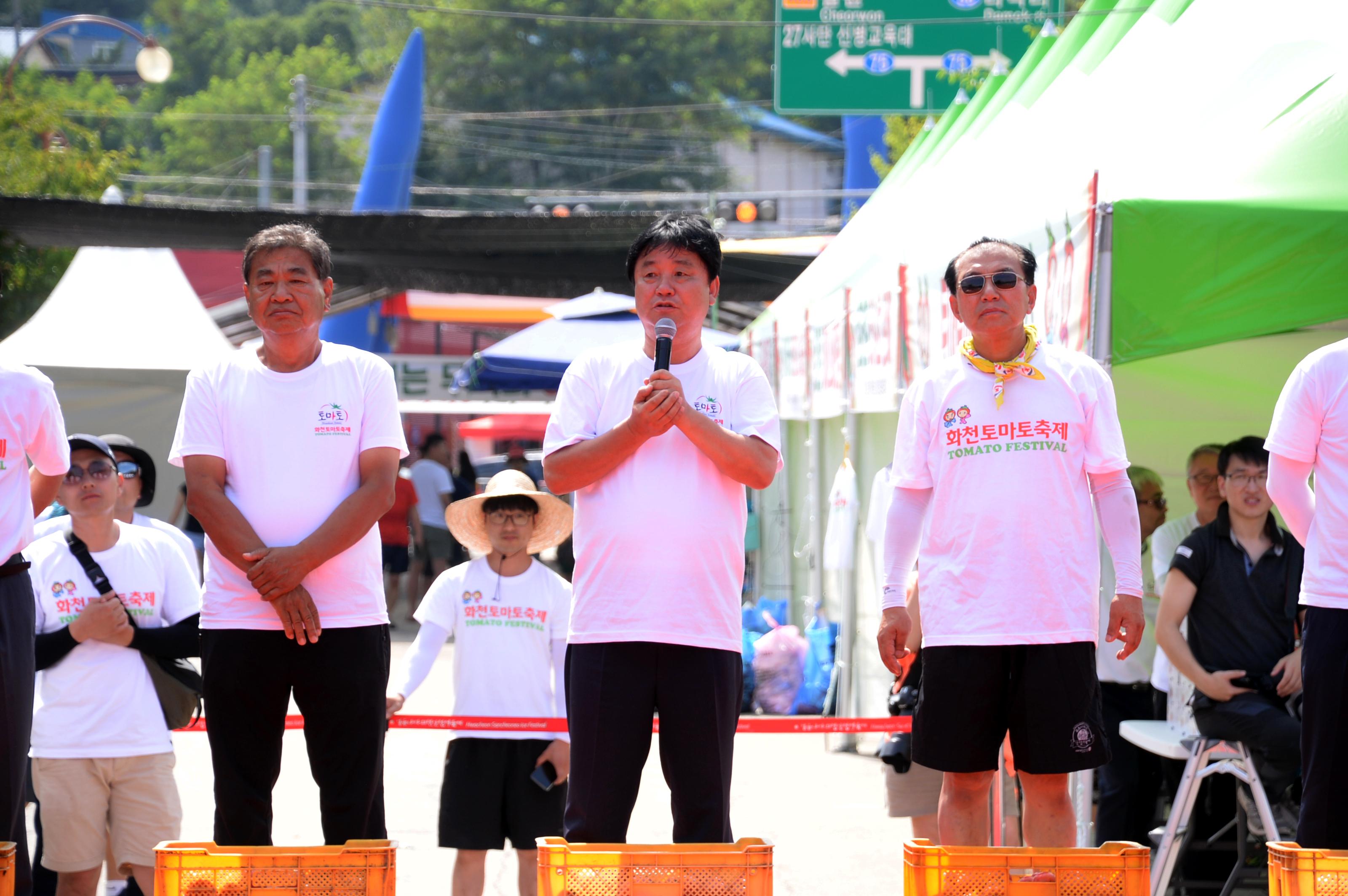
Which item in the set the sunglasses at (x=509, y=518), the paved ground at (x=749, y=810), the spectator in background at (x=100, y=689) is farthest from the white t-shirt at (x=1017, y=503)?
the paved ground at (x=749, y=810)

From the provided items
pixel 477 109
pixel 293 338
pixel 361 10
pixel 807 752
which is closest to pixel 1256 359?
pixel 807 752

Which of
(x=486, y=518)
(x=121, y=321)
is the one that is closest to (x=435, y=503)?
(x=121, y=321)

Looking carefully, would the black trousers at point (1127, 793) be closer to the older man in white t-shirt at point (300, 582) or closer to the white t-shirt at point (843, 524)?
the white t-shirt at point (843, 524)

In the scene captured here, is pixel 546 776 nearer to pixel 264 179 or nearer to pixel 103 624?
pixel 103 624

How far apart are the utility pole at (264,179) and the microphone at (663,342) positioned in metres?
38.5

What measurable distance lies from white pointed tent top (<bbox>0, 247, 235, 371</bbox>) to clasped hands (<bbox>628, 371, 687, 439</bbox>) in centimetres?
1049

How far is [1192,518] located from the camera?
6.31 meters

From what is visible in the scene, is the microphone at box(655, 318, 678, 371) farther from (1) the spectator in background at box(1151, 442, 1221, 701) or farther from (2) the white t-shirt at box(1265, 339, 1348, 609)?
(1) the spectator in background at box(1151, 442, 1221, 701)

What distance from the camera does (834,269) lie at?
34.6 ft

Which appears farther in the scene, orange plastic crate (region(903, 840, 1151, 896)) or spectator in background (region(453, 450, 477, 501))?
spectator in background (region(453, 450, 477, 501))

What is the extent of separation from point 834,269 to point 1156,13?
4.02 metres

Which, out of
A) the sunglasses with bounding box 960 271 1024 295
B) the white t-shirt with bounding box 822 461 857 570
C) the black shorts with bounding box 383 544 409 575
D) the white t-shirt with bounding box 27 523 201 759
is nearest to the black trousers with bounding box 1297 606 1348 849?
the sunglasses with bounding box 960 271 1024 295

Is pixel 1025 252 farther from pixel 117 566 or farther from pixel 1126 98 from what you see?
pixel 117 566

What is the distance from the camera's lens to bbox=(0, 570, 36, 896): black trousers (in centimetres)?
354
